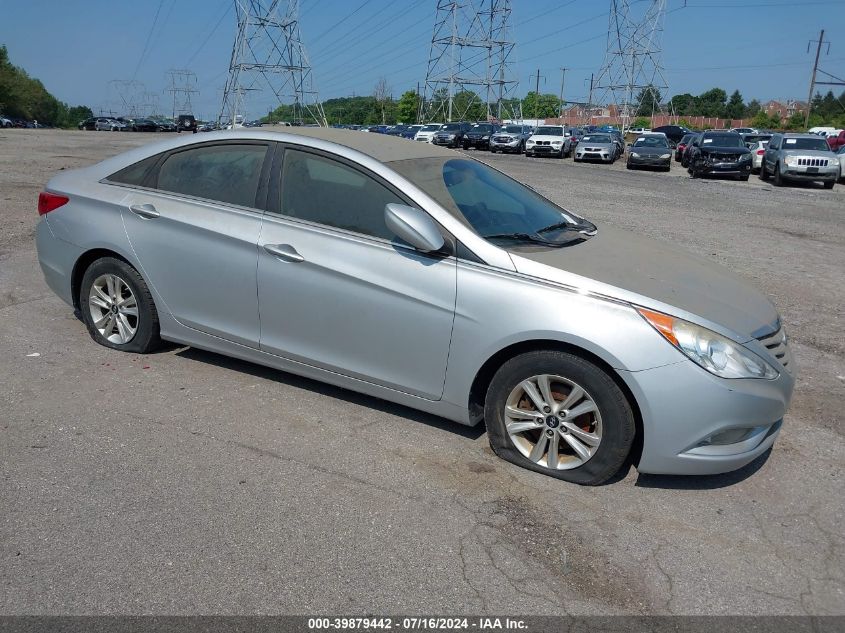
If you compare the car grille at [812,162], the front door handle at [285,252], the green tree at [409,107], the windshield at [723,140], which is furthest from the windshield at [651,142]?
the green tree at [409,107]

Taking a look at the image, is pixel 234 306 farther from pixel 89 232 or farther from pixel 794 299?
pixel 794 299

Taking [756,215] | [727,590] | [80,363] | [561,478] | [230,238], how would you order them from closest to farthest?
[727,590], [561,478], [230,238], [80,363], [756,215]

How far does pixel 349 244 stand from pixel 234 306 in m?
0.93

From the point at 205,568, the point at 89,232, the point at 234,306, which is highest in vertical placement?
the point at 89,232

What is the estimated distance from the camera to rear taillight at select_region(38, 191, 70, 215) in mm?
5328

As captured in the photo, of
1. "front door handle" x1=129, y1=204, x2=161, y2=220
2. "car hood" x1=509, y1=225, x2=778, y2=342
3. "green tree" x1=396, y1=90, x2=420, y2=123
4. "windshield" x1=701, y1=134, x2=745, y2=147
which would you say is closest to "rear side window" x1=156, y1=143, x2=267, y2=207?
"front door handle" x1=129, y1=204, x2=161, y2=220

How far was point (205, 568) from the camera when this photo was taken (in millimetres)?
2990

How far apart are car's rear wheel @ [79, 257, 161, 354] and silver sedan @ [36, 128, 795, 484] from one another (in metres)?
0.01

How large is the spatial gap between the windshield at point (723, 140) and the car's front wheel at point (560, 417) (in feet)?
84.2

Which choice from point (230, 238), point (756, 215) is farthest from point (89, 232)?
point (756, 215)

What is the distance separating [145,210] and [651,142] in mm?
30177

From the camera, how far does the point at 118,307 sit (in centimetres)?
522

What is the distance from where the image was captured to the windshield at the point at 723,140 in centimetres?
2664

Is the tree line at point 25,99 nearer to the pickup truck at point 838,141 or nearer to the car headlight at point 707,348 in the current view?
the pickup truck at point 838,141
